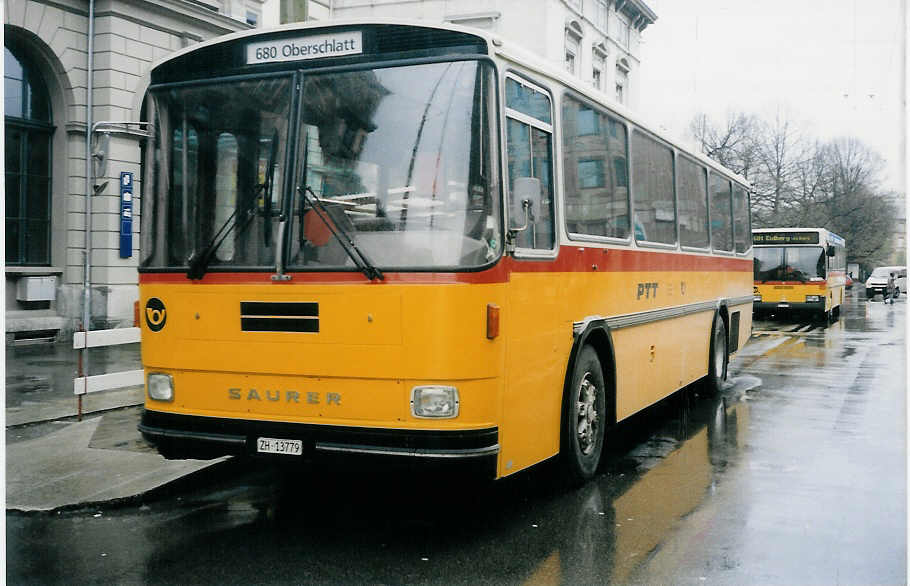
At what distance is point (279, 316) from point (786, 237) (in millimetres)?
27002

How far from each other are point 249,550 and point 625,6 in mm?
42516

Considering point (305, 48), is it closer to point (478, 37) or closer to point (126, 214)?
point (478, 37)

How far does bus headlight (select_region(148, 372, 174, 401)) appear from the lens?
6266 mm

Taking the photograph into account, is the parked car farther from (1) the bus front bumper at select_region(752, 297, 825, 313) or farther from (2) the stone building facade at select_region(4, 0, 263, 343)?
(2) the stone building facade at select_region(4, 0, 263, 343)

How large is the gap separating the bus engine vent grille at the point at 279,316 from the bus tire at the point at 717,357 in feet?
25.5

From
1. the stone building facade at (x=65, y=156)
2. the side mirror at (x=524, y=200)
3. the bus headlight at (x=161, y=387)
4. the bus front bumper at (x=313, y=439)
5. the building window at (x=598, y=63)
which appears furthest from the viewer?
the building window at (x=598, y=63)

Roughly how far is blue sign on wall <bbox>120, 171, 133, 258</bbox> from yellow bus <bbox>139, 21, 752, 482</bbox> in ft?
48.1

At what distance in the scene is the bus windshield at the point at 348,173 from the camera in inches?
220

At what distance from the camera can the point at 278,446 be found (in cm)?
586

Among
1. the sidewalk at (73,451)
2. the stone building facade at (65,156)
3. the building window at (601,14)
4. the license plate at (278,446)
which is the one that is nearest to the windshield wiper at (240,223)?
the license plate at (278,446)

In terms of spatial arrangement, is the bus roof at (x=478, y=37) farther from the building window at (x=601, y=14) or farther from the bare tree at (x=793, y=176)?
the bare tree at (x=793, y=176)

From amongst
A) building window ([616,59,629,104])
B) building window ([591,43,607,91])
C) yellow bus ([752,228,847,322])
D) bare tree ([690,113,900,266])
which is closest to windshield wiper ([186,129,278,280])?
yellow bus ([752,228,847,322])

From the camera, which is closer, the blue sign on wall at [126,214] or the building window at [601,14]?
the blue sign on wall at [126,214]

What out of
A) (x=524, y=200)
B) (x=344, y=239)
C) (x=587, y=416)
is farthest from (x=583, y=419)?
(x=344, y=239)
